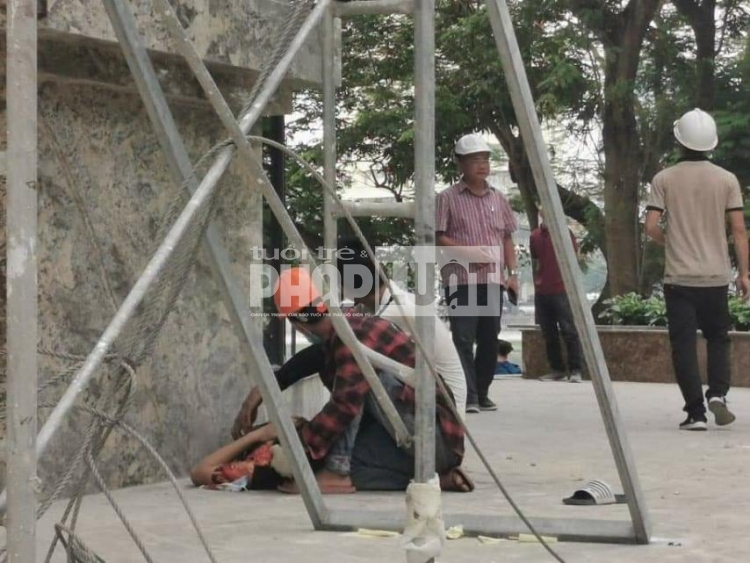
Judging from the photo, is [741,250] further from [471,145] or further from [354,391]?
[354,391]

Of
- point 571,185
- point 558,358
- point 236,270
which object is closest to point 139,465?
point 236,270

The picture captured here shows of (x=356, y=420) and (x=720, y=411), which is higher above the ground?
(x=356, y=420)

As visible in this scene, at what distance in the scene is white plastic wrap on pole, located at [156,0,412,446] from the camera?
10.9 ft

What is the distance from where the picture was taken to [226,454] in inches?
240

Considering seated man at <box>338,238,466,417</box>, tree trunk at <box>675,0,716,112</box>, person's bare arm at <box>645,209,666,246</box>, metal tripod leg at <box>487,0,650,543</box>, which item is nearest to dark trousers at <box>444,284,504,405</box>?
person's bare arm at <box>645,209,666,246</box>

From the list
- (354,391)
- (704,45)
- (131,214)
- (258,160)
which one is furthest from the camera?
(704,45)

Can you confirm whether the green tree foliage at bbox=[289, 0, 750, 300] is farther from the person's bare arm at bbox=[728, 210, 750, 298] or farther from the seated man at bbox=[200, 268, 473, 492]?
the seated man at bbox=[200, 268, 473, 492]

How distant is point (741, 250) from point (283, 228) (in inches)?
185

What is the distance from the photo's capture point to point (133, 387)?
3297 millimetres

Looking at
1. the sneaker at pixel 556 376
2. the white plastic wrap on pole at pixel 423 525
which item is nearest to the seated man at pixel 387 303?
the white plastic wrap on pole at pixel 423 525

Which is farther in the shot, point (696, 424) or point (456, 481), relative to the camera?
point (696, 424)

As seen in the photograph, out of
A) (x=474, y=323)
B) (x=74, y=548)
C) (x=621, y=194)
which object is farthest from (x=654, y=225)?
(x=621, y=194)

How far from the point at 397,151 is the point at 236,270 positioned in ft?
51.5

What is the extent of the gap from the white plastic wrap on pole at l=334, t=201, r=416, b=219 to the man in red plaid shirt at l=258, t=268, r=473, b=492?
1.47 m
